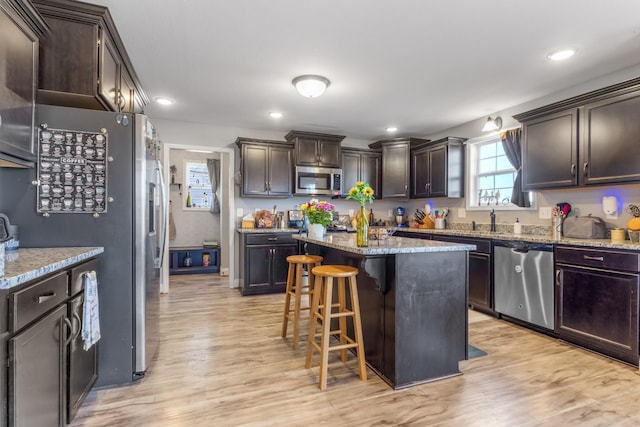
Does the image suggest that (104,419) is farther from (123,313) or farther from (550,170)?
(550,170)

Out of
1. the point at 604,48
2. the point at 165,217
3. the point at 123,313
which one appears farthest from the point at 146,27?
the point at 604,48

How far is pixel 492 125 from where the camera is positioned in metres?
3.88

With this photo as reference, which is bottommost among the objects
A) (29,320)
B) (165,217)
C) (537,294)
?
(537,294)

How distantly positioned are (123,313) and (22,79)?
1419mm

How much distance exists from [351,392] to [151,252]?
1.65 m

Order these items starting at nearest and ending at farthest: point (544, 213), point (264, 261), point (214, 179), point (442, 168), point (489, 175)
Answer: point (544, 213) < point (489, 175) < point (264, 261) < point (442, 168) < point (214, 179)

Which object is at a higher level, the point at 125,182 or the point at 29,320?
the point at 125,182

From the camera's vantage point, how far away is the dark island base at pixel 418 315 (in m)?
2.13

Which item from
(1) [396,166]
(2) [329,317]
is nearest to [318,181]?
(1) [396,166]

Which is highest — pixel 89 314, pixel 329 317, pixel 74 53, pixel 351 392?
pixel 74 53

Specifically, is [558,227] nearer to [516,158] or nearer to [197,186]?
[516,158]

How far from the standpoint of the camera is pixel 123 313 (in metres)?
2.10

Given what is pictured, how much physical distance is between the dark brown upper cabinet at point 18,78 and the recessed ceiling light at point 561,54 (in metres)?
3.49

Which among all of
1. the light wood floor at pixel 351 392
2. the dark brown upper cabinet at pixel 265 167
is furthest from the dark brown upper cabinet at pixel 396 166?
the light wood floor at pixel 351 392
